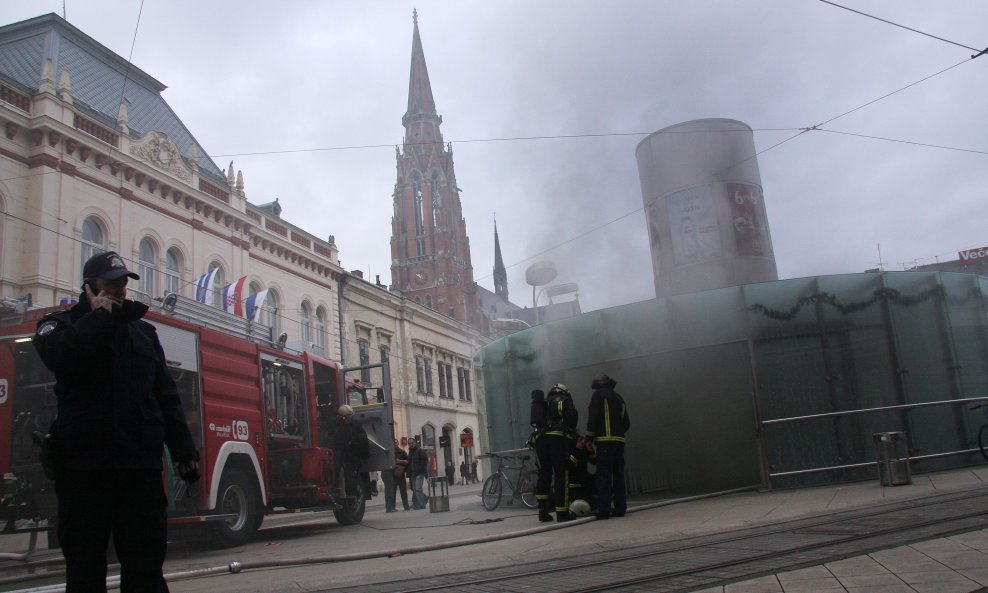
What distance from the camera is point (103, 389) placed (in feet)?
10.5

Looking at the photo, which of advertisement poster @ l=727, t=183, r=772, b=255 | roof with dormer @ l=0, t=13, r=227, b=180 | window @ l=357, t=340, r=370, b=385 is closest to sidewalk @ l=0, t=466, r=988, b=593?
advertisement poster @ l=727, t=183, r=772, b=255

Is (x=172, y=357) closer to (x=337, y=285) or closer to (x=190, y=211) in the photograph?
(x=190, y=211)

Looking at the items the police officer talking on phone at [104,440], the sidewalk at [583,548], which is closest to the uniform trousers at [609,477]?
the sidewalk at [583,548]

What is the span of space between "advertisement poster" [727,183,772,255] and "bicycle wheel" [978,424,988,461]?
4.57 m

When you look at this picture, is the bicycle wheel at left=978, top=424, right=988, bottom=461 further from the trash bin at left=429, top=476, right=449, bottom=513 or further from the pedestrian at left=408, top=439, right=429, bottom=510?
the pedestrian at left=408, top=439, right=429, bottom=510

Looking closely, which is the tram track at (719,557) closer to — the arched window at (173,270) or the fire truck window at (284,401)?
the fire truck window at (284,401)

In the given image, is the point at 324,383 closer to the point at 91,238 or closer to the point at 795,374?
the point at 795,374

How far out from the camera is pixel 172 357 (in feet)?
30.9

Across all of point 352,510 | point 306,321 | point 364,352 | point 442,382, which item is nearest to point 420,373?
point 442,382

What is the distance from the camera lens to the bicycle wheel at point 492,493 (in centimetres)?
1270

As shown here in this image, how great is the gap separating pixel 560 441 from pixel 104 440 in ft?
22.0

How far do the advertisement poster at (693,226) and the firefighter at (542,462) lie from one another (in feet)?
19.1

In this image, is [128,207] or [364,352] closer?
[128,207]

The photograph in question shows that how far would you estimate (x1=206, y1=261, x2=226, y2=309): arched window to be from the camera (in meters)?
25.6
